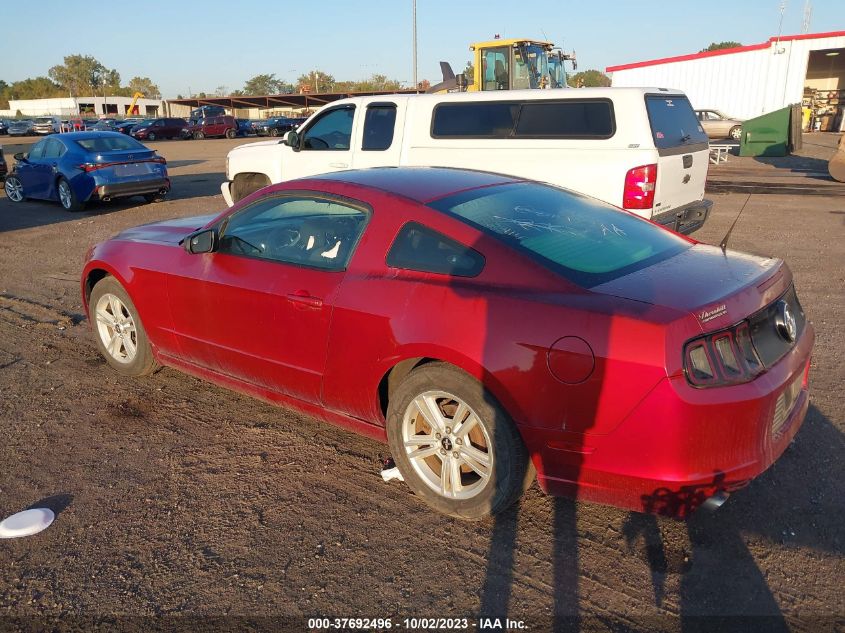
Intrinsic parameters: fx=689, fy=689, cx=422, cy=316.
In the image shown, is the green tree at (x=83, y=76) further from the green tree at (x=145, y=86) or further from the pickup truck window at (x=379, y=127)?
the pickup truck window at (x=379, y=127)

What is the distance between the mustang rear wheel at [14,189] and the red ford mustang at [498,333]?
42.7 feet

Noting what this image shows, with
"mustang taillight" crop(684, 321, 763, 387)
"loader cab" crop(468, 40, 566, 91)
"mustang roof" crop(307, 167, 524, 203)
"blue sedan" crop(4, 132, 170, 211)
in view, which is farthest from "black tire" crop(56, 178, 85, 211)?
"mustang taillight" crop(684, 321, 763, 387)

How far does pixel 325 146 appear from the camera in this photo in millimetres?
9727

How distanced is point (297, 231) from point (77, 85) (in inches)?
4906

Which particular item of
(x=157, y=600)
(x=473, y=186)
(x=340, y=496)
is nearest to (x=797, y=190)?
(x=473, y=186)

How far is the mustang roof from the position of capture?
3621mm

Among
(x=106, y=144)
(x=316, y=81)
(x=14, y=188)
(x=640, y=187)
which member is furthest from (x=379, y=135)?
(x=316, y=81)

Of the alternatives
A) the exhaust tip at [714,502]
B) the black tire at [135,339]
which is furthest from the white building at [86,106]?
the exhaust tip at [714,502]

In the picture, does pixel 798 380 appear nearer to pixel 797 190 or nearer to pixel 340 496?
pixel 340 496

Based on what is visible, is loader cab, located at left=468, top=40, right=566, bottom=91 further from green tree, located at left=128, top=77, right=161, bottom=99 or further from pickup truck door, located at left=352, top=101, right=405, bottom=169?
green tree, located at left=128, top=77, right=161, bottom=99

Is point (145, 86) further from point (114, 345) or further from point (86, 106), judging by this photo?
point (114, 345)

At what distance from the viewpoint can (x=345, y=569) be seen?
9.59 feet

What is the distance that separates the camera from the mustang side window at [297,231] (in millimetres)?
3658

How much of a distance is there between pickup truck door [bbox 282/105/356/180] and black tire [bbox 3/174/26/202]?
8.47 meters
